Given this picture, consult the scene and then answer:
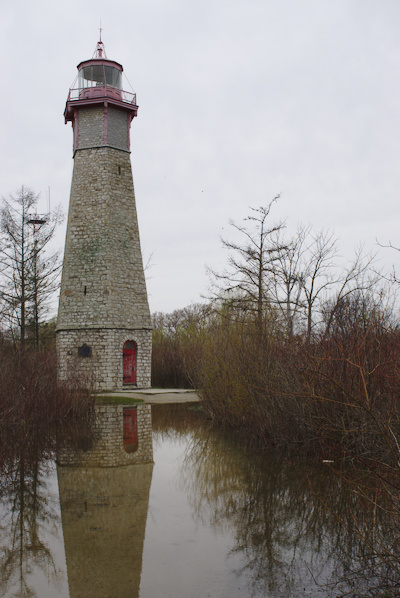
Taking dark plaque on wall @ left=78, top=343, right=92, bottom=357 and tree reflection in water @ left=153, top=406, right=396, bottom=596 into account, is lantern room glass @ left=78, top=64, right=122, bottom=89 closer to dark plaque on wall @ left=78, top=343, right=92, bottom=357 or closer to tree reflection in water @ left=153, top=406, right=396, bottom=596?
dark plaque on wall @ left=78, top=343, right=92, bottom=357

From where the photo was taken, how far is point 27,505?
20.2 ft

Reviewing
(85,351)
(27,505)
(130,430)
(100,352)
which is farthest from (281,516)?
(85,351)

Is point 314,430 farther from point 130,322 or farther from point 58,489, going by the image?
point 130,322

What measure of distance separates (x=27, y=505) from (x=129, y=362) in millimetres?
16419

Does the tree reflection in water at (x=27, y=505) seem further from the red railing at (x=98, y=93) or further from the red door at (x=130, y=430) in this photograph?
the red railing at (x=98, y=93)

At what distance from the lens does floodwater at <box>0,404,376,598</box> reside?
4238 millimetres

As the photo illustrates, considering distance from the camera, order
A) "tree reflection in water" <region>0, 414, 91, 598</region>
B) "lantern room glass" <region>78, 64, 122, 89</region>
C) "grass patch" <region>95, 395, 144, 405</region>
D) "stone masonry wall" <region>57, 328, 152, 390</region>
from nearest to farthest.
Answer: "tree reflection in water" <region>0, 414, 91, 598</region> → "grass patch" <region>95, 395, 144, 405</region> → "stone masonry wall" <region>57, 328, 152, 390</region> → "lantern room glass" <region>78, 64, 122, 89</region>

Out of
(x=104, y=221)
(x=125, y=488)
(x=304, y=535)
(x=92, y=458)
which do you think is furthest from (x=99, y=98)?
(x=304, y=535)

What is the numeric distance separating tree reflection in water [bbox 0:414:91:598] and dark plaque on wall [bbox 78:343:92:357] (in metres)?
10.6

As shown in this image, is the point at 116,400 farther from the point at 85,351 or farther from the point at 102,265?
the point at 102,265

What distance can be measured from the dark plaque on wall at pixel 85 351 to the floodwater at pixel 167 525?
479 inches

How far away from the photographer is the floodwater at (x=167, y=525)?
4238 mm

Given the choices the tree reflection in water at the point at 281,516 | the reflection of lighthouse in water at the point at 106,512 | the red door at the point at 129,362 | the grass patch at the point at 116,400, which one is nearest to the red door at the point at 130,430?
the reflection of lighthouse in water at the point at 106,512

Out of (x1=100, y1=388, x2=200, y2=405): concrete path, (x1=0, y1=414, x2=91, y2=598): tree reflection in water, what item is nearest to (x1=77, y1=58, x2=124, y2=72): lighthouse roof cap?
(x1=100, y1=388, x2=200, y2=405): concrete path
